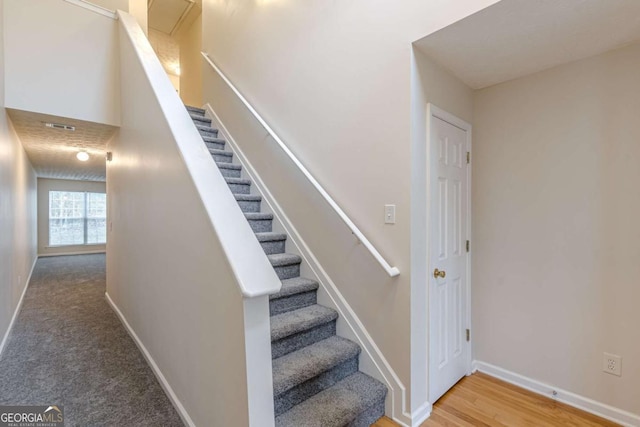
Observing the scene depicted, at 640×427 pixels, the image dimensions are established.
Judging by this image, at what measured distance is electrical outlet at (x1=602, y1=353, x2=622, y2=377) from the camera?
1.79 m

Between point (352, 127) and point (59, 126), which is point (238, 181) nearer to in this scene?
point (352, 127)

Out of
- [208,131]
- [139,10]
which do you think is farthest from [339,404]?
[139,10]

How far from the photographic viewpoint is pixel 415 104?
5.74 feet

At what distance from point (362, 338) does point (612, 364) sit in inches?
59.1

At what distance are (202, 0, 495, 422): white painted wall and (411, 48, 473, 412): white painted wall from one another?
41 millimetres

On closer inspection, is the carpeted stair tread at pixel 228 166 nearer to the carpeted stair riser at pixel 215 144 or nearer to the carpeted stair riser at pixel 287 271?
the carpeted stair riser at pixel 215 144

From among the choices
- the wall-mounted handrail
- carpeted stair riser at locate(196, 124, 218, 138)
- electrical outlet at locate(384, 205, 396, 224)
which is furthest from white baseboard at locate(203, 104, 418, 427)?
the wall-mounted handrail

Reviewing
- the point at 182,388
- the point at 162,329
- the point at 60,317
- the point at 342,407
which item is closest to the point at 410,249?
the point at 342,407

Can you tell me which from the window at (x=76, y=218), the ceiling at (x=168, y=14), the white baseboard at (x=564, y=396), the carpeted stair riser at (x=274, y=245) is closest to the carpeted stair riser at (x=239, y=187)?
the carpeted stair riser at (x=274, y=245)

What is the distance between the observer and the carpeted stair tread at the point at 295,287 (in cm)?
211

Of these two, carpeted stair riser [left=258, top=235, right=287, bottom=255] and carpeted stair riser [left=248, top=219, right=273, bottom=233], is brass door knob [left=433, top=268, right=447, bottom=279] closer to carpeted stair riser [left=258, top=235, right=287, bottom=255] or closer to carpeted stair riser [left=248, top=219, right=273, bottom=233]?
carpeted stair riser [left=258, top=235, right=287, bottom=255]

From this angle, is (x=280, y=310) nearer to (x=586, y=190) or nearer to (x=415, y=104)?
(x=415, y=104)

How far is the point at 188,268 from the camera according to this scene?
63.6 inches

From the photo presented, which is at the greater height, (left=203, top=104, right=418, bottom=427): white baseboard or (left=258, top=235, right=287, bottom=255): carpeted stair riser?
(left=258, top=235, right=287, bottom=255): carpeted stair riser
